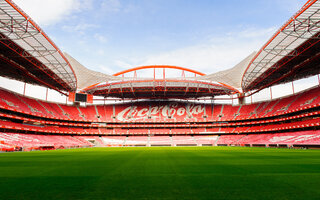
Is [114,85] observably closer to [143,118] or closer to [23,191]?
[143,118]

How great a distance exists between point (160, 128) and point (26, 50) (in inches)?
1671

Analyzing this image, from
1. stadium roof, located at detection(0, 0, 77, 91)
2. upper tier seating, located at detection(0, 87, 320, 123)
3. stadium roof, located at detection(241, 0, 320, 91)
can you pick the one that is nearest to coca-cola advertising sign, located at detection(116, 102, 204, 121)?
upper tier seating, located at detection(0, 87, 320, 123)

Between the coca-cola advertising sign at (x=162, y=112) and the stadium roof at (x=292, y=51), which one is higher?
the stadium roof at (x=292, y=51)

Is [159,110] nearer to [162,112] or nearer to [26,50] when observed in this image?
[162,112]

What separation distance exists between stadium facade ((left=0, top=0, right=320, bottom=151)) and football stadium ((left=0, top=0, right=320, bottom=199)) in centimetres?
29

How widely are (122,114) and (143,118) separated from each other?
7.38 metres

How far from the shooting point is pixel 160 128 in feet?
208

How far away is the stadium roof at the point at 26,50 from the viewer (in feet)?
74.5

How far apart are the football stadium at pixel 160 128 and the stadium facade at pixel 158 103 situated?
0.29 m

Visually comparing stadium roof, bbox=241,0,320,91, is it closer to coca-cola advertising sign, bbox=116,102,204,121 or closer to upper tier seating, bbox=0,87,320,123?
upper tier seating, bbox=0,87,320,123

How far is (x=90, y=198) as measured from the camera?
5121 mm

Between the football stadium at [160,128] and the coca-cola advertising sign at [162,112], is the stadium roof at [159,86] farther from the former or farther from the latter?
the coca-cola advertising sign at [162,112]

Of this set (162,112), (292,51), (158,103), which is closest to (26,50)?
(292,51)

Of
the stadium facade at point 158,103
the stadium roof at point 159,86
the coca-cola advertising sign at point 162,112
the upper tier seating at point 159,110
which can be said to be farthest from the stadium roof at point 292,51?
the coca-cola advertising sign at point 162,112
